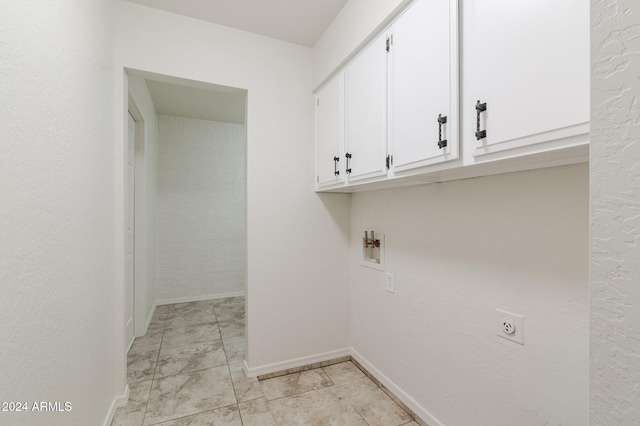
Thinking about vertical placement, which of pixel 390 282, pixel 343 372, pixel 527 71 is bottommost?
pixel 343 372

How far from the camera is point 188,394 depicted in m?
1.94

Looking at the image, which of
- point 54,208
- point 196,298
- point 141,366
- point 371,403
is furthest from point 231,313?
point 54,208

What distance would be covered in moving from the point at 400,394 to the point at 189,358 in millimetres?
1699

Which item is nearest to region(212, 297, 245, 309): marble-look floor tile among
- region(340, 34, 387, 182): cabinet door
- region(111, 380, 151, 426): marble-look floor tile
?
region(111, 380, 151, 426): marble-look floor tile

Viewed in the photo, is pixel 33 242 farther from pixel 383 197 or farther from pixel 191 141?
pixel 191 141

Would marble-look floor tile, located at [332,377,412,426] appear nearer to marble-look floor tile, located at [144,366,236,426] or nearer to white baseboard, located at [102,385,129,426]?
marble-look floor tile, located at [144,366,236,426]

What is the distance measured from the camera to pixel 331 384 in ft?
6.81

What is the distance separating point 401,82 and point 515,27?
1.78ft

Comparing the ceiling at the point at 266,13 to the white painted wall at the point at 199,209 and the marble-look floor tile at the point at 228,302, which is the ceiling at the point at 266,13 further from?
the marble-look floor tile at the point at 228,302

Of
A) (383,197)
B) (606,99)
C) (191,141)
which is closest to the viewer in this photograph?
(606,99)

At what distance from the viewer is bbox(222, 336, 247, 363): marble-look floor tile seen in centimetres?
242

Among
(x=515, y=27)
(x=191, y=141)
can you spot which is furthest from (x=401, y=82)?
(x=191, y=141)

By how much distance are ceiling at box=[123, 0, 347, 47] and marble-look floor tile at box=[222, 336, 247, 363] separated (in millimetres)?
2446

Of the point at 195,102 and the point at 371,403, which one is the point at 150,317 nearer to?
the point at 195,102
